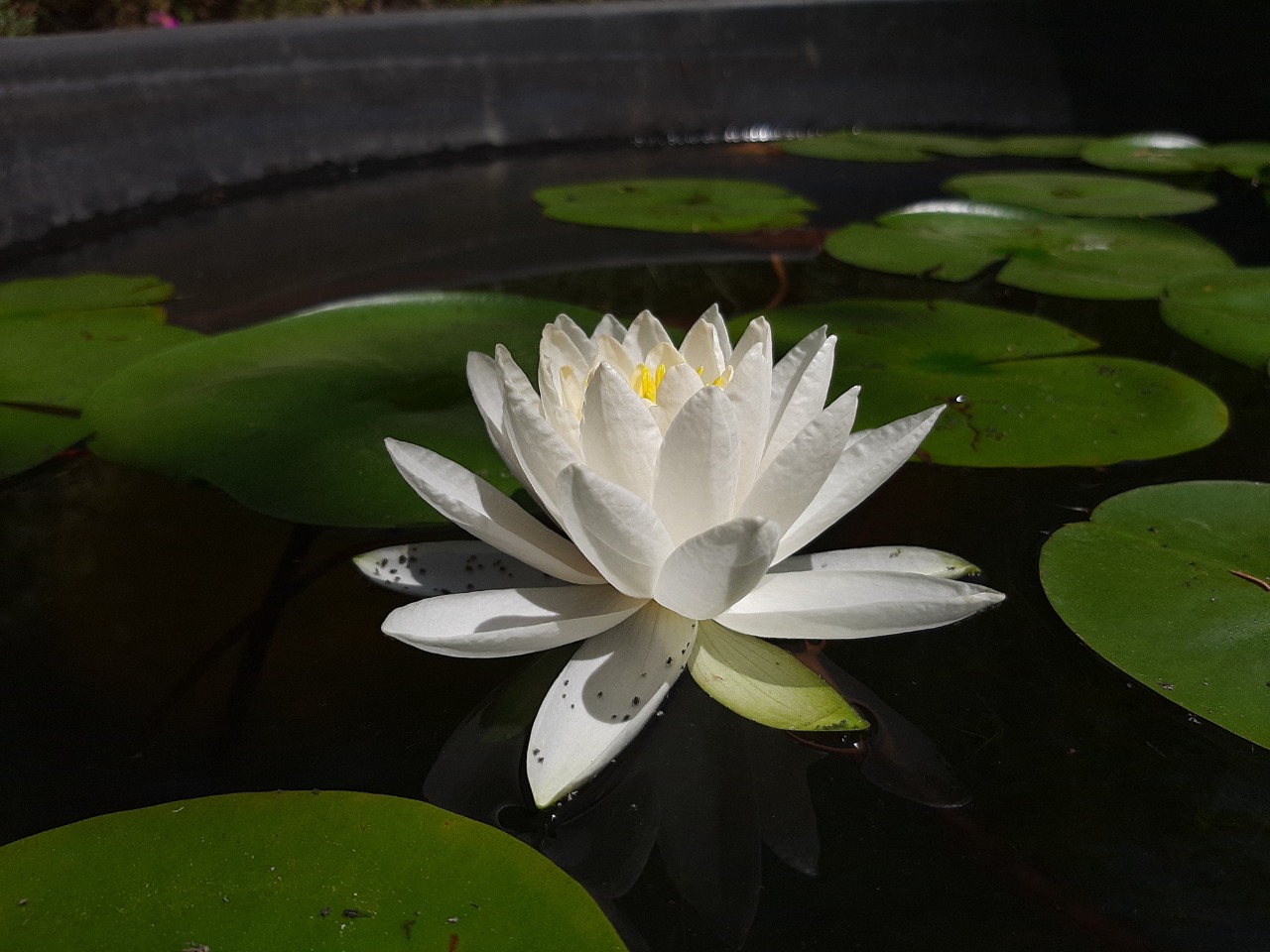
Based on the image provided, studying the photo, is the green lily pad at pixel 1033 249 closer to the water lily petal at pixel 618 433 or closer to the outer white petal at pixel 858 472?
the outer white petal at pixel 858 472

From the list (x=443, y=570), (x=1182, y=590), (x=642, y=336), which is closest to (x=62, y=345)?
(x=443, y=570)

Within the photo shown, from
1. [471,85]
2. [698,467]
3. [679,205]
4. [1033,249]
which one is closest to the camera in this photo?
[698,467]

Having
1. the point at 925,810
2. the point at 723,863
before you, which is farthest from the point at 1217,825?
the point at 723,863

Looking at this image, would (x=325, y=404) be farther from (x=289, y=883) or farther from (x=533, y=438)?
(x=289, y=883)

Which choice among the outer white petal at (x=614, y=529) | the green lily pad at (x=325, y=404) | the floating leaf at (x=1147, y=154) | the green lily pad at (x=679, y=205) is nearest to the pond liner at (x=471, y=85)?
the floating leaf at (x=1147, y=154)

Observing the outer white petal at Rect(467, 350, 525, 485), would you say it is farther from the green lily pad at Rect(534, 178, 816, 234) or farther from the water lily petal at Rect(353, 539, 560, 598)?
Answer: the green lily pad at Rect(534, 178, 816, 234)

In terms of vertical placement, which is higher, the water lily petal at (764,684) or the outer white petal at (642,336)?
the outer white petal at (642,336)
